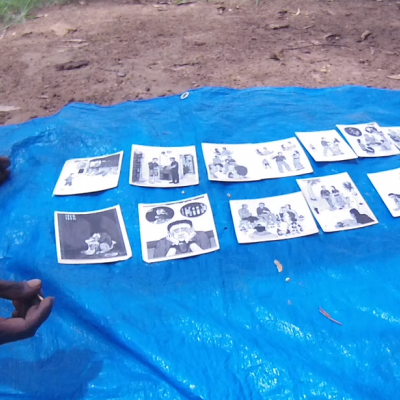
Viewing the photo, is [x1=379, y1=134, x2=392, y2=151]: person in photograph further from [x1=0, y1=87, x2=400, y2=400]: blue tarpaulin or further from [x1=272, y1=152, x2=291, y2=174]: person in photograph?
[x1=272, y1=152, x2=291, y2=174]: person in photograph

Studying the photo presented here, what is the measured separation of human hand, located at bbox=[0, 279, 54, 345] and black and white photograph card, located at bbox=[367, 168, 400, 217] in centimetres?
137

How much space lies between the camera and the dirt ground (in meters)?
2.96

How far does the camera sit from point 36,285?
132cm

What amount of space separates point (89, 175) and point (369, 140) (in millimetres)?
1296

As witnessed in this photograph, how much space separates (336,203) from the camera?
1976 mm

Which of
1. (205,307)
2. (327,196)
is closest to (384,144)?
(327,196)

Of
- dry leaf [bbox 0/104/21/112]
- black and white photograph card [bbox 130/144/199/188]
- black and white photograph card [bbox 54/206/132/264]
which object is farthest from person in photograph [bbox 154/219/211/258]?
dry leaf [bbox 0/104/21/112]

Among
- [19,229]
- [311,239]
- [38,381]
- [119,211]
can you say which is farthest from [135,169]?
[38,381]

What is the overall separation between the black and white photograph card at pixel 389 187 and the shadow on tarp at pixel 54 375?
1.28 meters

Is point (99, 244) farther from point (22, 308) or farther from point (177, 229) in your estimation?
point (22, 308)

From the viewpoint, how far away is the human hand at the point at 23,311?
3.98 ft

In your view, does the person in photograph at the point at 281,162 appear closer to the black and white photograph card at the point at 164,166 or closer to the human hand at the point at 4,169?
the black and white photograph card at the point at 164,166

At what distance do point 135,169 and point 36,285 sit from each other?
896 millimetres

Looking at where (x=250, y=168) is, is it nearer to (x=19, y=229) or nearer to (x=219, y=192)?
(x=219, y=192)
